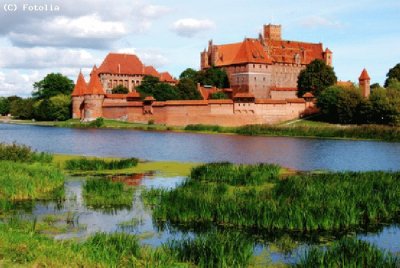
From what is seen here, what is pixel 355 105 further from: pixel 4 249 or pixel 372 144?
pixel 4 249

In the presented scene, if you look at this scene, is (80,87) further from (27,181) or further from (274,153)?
(27,181)

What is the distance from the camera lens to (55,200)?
11305mm

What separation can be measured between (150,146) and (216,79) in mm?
31793

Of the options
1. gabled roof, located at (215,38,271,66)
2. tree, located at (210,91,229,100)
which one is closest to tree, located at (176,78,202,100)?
tree, located at (210,91,229,100)

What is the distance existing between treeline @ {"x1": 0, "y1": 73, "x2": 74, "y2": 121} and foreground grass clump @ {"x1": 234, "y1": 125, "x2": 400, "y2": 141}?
23.9m

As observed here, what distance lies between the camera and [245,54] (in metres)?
56.0

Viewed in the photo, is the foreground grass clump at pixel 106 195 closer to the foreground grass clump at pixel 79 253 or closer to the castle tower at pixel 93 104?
the foreground grass clump at pixel 79 253

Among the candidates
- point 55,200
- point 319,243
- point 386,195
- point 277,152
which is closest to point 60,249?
point 319,243

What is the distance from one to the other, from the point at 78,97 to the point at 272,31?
3083 centimetres

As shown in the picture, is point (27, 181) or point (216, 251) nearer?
point (216, 251)

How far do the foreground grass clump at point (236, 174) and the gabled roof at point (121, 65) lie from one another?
1965 inches

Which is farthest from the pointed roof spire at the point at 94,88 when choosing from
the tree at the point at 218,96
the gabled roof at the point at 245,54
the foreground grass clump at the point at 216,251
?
the foreground grass clump at the point at 216,251

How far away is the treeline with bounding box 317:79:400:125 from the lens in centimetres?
3822

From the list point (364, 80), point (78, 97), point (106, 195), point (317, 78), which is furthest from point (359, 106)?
point (106, 195)
